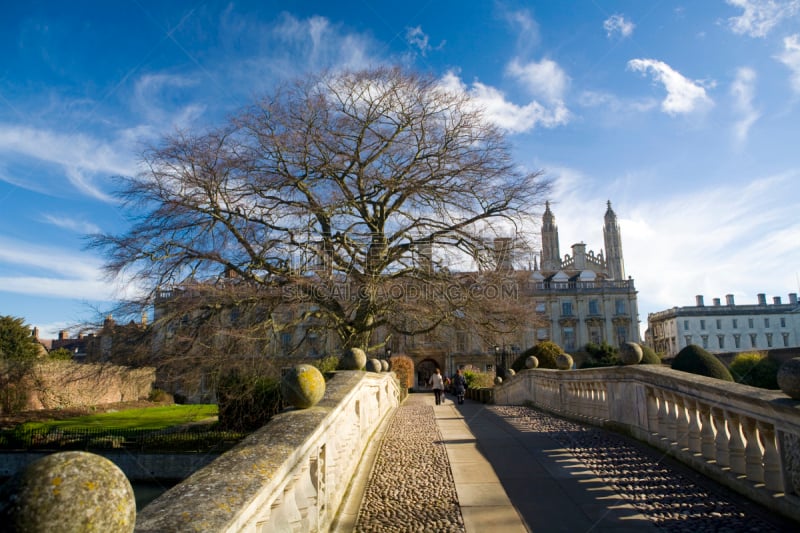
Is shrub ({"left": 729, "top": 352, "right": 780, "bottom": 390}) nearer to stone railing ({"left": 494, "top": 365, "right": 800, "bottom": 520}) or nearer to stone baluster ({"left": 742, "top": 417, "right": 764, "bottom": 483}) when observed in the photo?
stone railing ({"left": 494, "top": 365, "right": 800, "bottom": 520})

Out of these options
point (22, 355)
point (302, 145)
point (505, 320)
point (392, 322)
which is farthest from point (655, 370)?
point (22, 355)

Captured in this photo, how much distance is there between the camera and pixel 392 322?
53.9ft

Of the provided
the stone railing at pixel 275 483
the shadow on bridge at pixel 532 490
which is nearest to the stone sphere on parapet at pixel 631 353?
the shadow on bridge at pixel 532 490

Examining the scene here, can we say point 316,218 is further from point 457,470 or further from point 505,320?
point 457,470

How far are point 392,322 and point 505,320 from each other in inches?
130

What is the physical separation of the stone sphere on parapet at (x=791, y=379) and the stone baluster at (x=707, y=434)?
149 centimetres

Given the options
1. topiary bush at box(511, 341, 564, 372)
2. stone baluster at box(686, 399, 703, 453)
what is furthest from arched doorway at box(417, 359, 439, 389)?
stone baluster at box(686, 399, 703, 453)

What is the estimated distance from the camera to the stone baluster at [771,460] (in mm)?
4695

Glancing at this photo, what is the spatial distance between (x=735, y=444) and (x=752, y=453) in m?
0.27

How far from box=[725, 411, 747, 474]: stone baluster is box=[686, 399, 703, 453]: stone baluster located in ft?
2.36

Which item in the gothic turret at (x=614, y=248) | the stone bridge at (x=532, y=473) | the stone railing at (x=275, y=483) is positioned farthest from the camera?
→ the gothic turret at (x=614, y=248)

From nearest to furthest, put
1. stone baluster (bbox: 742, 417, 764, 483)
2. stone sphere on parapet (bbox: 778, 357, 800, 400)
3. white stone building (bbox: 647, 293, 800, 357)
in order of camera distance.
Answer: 1. stone sphere on parapet (bbox: 778, 357, 800, 400)
2. stone baluster (bbox: 742, 417, 764, 483)
3. white stone building (bbox: 647, 293, 800, 357)

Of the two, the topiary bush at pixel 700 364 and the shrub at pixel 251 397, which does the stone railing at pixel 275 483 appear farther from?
the topiary bush at pixel 700 364

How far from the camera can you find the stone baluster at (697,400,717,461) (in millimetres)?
5855
